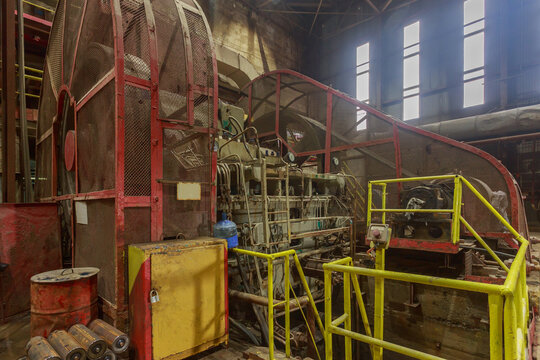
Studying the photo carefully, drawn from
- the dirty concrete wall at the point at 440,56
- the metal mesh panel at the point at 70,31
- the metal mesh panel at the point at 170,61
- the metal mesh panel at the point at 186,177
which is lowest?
the metal mesh panel at the point at 186,177

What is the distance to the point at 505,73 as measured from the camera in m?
12.1

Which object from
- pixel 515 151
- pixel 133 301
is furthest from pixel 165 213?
pixel 515 151

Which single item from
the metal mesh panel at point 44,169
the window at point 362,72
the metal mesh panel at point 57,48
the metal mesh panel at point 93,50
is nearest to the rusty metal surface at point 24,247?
the metal mesh panel at point 44,169

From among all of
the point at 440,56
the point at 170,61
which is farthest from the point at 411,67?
the point at 170,61

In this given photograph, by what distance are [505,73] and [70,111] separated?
Result: 15608 millimetres

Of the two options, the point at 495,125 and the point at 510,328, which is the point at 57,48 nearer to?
the point at 510,328

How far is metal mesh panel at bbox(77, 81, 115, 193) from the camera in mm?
3312

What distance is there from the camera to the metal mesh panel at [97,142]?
3312mm

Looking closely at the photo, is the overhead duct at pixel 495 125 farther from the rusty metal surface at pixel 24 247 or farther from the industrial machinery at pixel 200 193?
the rusty metal surface at pixel 24 247

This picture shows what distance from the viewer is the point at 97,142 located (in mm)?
3641

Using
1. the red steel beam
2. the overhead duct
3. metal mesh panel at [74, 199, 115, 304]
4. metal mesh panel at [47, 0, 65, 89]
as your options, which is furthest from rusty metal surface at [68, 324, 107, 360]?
the overhead duct

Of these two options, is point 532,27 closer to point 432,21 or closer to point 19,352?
point 432,21

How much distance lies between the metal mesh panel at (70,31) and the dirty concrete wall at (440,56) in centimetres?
1468

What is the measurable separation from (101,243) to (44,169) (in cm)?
378
